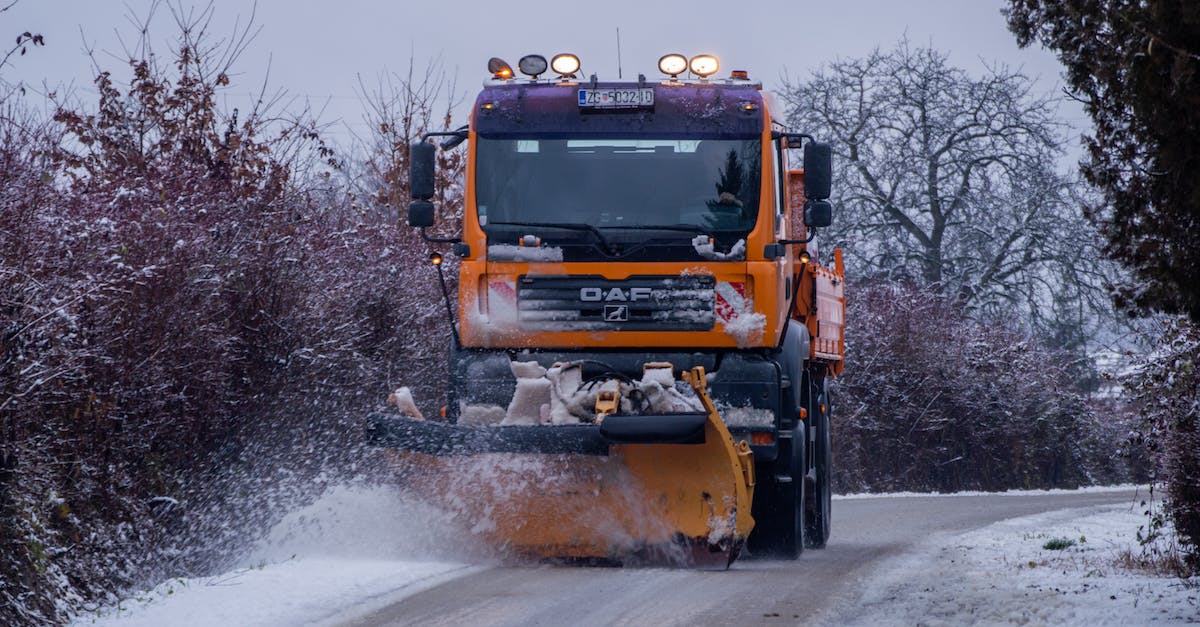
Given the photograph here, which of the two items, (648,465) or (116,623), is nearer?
(116,623)

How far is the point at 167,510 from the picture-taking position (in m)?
9.31

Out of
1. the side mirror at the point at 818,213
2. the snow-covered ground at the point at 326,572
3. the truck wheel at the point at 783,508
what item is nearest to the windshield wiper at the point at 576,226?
the side mirror at the point at 818,213

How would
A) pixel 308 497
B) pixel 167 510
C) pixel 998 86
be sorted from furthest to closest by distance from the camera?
pixel 998 86 < pixel 308 497 < pixel 167 510

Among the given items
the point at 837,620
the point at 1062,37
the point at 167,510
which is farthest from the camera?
the point at 167,510

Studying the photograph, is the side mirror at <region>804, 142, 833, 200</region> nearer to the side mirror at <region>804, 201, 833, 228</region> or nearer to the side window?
the side mirror at <region>804, 201, 833, 228</region>

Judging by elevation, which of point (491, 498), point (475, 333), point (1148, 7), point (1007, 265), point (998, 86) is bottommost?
point (491, 498)

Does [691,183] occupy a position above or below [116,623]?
above

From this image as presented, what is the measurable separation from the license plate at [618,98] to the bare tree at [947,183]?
2118 cm

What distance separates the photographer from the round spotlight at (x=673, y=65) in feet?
33.2

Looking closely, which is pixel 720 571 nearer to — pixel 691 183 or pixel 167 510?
pixel 691 183

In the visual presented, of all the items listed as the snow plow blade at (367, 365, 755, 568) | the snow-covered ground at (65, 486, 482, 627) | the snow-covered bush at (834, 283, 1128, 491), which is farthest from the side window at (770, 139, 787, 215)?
the snow-covered bush at (834, 283, 1128, 491)

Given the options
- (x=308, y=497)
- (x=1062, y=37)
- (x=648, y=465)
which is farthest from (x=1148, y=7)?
(x=308, y=497)

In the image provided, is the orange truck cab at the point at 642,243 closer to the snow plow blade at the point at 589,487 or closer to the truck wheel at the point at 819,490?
the snow plow blade at the point at 589,487

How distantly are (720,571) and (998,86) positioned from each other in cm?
2393
